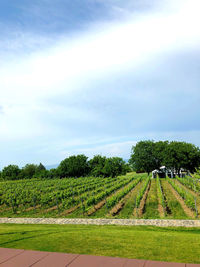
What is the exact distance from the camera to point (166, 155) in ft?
179

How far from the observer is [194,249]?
6.02 meters

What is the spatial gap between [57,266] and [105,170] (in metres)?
66.1

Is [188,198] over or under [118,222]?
over

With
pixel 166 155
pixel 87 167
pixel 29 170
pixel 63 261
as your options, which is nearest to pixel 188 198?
pixel 63 261

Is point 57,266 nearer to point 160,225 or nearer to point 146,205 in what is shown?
point 160,225

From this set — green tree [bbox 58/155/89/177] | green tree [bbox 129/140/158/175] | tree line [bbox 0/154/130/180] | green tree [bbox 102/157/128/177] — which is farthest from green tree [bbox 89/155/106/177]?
green tree [bbox 129/140/158/175]

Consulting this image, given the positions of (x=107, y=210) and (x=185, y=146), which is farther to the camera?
(x=185, y=146)

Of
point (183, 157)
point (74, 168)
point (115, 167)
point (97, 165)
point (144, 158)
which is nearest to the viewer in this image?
point (183, 157)

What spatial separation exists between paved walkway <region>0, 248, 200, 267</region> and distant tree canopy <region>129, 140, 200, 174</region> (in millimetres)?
50896

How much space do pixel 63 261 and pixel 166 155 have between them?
52912mm

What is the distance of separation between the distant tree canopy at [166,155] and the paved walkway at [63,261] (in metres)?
50.9

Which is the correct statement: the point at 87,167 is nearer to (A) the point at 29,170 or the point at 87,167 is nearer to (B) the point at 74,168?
(B) the point at 74,168

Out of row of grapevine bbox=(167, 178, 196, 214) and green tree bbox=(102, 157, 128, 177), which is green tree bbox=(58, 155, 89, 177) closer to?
green tree bbox=(102, 157, 128, 177)

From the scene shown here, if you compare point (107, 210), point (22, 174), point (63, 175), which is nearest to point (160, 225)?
point (107, 210)
